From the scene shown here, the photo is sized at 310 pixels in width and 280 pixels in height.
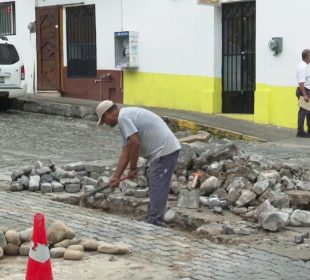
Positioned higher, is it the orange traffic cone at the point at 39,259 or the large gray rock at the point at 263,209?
the orange traffic cone at the point at 39,259

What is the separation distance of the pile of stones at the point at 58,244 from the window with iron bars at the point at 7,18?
16.3 meters

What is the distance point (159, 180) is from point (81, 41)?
12.8 metres

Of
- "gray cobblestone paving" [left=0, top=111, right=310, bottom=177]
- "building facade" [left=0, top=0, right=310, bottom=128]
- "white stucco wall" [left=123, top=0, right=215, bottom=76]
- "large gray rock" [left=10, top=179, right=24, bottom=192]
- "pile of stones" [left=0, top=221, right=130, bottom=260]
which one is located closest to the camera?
"pile of stones" [left=0, top=221, right=130, bottom=260]

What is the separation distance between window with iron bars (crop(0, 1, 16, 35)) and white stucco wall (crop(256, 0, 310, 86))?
9.37 meters

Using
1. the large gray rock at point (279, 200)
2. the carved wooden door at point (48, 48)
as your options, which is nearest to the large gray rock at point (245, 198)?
the large gray rock at point (279, 200)

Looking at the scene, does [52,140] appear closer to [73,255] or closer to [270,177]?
[270,177]

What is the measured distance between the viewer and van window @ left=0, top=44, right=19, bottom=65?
1788 cm

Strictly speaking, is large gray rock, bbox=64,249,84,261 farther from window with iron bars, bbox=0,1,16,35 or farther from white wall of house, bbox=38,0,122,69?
window with iron bars, bbox=0,1,16,35

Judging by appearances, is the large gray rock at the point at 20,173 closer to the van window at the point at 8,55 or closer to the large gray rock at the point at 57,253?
the large gray rock at the point at 57,253

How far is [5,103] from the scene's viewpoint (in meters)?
19.0

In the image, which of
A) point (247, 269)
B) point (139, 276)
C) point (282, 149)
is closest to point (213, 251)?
point (247, 269)

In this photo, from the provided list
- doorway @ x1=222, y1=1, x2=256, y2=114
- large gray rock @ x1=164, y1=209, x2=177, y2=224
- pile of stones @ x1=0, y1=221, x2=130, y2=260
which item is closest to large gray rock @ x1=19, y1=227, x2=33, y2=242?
pile of stones @ x1=0, y1=221, x2=130, y2=260

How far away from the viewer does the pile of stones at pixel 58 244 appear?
611 cm

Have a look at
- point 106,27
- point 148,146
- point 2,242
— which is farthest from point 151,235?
point 106,27
